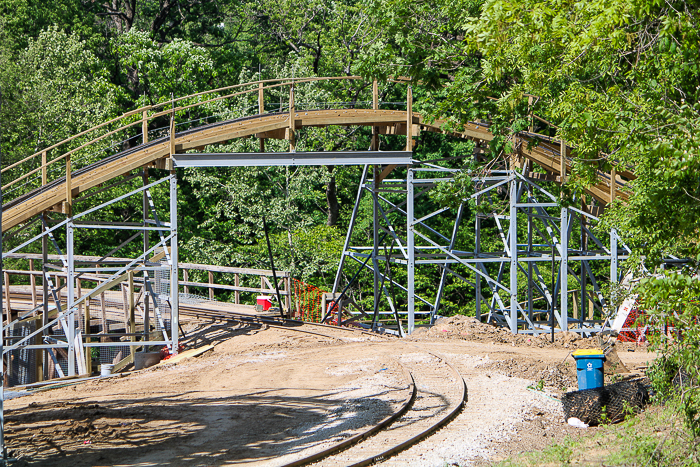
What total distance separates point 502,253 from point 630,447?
43.2ft

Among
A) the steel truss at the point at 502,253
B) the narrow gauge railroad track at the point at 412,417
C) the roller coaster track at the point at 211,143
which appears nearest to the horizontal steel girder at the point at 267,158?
the roller coaster track at the point at 211,143

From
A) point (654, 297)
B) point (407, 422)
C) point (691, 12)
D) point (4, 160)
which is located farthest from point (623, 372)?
point (4, 160)

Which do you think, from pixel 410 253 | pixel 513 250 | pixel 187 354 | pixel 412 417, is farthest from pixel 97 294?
pixel 513 250

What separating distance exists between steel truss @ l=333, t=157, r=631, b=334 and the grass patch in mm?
3892

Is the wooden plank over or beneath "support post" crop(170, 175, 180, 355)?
beneath

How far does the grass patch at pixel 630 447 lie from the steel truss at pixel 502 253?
3892 millimetres

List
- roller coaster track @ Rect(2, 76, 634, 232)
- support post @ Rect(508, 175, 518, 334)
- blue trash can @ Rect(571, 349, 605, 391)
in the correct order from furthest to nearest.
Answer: support post @ Rect(508, 175, 518, 334) < roller coaster track @ Rect(2, 76, 634, 232) < blue trash can @ Rect(571, 349, 605, 391)

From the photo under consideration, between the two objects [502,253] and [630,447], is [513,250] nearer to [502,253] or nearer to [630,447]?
[502,253]

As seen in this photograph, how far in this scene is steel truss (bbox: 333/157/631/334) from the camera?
57.1ft

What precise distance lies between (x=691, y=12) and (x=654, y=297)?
3181 millimetres

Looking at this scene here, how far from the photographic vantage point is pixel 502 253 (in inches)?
842

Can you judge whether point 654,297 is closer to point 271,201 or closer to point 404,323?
point 404,323

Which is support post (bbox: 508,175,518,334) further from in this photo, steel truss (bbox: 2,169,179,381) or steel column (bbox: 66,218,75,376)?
steel column (bbox: 66,218,75,376)

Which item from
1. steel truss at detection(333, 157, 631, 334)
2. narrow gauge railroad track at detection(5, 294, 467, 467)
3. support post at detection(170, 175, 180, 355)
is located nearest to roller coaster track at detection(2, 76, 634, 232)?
steel truss at detection(333, 157, 631, 334)
